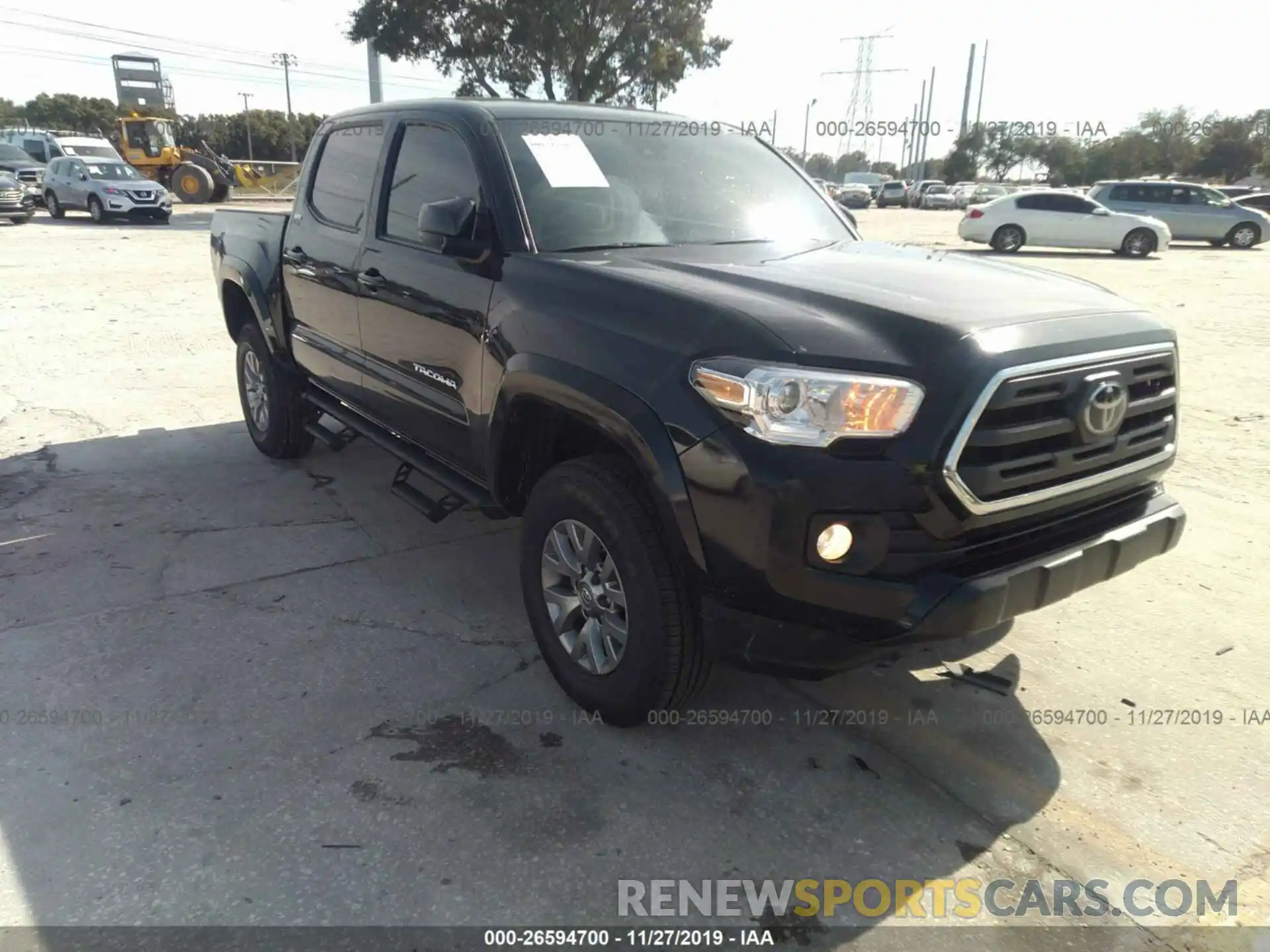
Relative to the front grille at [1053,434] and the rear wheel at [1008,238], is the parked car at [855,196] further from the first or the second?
the front grille at [1053,434]

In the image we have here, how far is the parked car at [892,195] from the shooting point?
52.4m

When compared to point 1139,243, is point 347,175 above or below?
above

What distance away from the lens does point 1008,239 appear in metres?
21.1

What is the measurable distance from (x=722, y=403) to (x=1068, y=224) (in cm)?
2147

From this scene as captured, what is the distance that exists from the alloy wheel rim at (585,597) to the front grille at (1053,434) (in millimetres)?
1048

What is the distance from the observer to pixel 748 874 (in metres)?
2.35

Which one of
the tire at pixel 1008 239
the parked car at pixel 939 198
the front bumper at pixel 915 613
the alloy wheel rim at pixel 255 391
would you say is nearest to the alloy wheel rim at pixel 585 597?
the front bumper at pixel 915 613

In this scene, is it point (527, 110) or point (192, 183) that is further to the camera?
point (192, 183)

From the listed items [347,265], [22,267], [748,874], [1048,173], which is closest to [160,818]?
[748,874]

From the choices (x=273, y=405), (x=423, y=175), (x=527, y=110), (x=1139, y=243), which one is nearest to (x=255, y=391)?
(x=273, y=405)

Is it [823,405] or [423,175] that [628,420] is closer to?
[823,405]

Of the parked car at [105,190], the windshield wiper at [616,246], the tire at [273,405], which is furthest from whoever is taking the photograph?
the parked car at [105,190]

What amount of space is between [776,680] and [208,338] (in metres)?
8.02

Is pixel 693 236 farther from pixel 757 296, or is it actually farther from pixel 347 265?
pixel 347 265
